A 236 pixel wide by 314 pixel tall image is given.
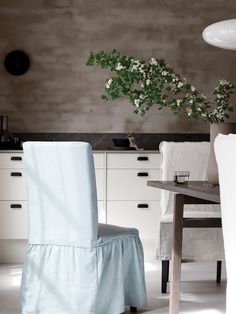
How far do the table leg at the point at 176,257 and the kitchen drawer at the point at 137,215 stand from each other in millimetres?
2222

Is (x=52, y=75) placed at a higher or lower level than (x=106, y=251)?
higher

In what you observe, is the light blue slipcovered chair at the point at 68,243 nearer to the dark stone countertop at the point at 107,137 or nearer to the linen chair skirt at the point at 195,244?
the linen chair skirt at the point at 195,244

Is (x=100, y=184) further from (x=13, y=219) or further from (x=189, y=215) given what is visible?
(x=189, y=215)

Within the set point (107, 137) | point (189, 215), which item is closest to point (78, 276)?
point (189, 215)

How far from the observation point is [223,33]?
3.02m

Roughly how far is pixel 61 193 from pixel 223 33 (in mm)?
1233

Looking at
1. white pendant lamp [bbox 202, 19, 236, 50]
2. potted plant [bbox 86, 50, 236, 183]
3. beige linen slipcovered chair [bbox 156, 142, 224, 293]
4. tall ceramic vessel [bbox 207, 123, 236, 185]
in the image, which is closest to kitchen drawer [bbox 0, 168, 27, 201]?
beige linen slipcovered chair [bbox 156, 142, 224, 293]

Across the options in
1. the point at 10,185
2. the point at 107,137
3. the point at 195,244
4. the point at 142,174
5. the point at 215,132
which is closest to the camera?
the point at 215,132

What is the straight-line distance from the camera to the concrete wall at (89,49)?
244 inches

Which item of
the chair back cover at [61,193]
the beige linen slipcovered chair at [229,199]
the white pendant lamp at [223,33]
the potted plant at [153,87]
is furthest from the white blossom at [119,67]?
the beige linen slipcovered chair at [229,199]

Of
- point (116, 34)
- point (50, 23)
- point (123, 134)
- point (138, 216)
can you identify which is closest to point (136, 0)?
point (116, 34)

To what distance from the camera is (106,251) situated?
3.62 metres

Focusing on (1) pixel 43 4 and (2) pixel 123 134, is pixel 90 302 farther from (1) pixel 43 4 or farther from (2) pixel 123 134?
(1) pixel 43 4

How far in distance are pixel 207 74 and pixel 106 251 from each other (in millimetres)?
3182
